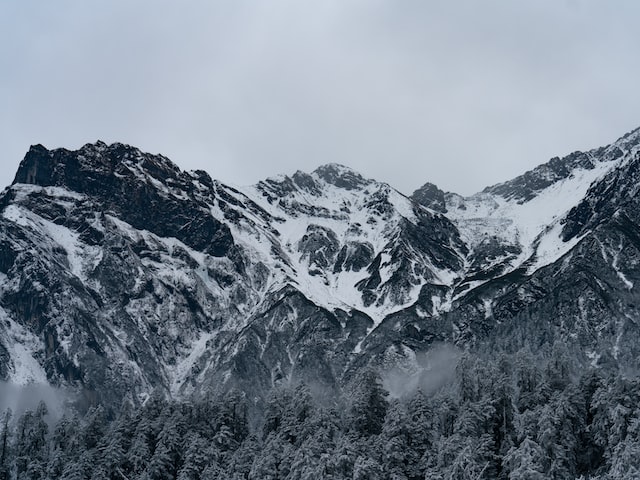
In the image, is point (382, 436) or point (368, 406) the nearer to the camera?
point (382, 436)

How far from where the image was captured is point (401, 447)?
331 feet

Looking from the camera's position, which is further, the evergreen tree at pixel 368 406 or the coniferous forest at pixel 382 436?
the evergreen tree at pixel 368 406

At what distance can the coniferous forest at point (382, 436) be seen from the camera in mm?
88750

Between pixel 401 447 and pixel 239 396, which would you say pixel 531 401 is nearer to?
pixel 401 447

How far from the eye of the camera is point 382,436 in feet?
339

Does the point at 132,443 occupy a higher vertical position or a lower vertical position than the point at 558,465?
higher

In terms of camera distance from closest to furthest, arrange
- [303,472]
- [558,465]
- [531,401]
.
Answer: [558,465]
[303,472]
[531,401]

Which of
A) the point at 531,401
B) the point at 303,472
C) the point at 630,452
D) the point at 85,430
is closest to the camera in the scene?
the point at 630,452

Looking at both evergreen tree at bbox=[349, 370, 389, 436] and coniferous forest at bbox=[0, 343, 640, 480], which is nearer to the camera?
coniferous forest at bbox=[0, 343, 640, 480]

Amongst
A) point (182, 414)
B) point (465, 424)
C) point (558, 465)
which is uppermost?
point (182, 414)

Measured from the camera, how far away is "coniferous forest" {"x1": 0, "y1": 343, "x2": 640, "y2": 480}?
88.8 meters

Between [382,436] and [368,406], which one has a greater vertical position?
[368,406]

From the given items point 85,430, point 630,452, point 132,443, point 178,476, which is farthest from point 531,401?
point 85,430

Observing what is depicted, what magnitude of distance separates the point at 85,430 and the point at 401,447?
59224 mm
